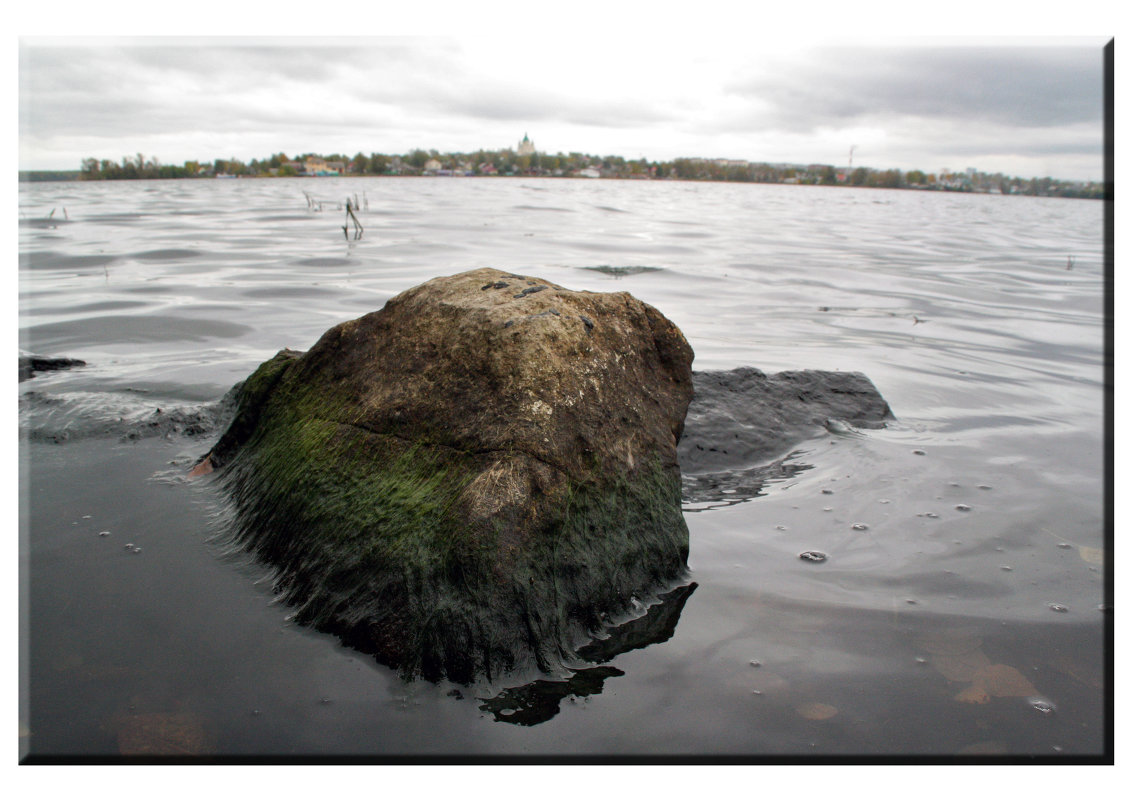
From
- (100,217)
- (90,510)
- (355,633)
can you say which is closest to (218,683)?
(355,633)

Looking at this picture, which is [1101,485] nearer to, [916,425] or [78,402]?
[916,425]

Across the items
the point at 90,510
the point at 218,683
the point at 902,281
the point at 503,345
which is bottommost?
the point at 218,683

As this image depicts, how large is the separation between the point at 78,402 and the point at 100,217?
805 inches

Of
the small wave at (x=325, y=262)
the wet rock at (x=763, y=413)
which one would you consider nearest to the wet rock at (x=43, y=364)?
the wet rock at (x=763, y=413)

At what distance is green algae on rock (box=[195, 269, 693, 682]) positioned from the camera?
2.40m

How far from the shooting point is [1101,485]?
4.26 meters

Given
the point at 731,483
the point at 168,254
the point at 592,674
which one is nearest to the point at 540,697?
the point at 592,674

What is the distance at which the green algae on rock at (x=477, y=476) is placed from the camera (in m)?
2.40

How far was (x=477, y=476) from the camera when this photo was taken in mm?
2516

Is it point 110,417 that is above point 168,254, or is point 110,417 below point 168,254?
below

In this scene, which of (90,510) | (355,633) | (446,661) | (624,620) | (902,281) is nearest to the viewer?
(446,661)

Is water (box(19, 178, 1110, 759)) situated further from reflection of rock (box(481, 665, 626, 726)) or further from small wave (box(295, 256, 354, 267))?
small wave (box(295, 256, 354, 267))

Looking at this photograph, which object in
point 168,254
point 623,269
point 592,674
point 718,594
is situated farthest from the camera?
point 168,254

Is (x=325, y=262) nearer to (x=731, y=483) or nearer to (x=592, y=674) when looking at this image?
(x=731, y=483)
